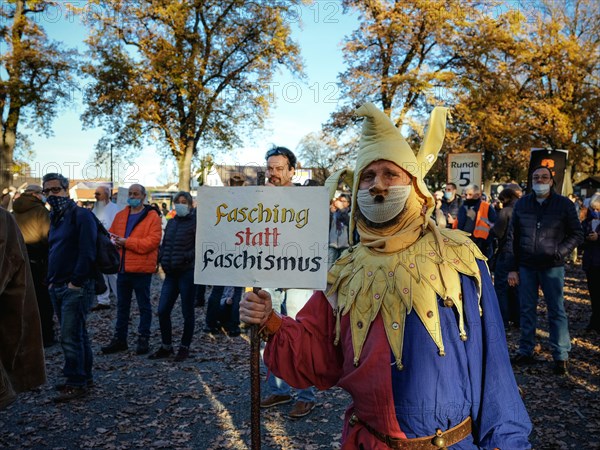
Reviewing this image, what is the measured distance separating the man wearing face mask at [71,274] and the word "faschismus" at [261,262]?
338 centimetres

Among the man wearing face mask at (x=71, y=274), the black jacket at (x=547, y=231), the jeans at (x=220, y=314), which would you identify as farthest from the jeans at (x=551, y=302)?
the man wearing face mask at (x=71, y=274)

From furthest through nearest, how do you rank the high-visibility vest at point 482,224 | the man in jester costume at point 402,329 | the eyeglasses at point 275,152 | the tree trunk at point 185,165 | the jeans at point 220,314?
the tree trunk at point 185,165, the high-visibility vest at point 482,224, the jeans at point 220,314, the eyeglasses at point 275,152, the man in jester costume at point 402,329

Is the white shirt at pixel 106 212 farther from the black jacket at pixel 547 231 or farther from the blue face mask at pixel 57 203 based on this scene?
the black jacket at pixel 547 231

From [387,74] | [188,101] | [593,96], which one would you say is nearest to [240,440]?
[188,101]

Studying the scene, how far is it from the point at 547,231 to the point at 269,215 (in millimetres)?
4464

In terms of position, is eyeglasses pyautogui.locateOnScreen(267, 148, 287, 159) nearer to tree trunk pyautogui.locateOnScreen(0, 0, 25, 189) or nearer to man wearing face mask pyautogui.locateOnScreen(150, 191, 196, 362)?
man wearing face mask pyautogui.locateOnScreen(150, 191, 196, 362)

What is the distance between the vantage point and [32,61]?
1950cm

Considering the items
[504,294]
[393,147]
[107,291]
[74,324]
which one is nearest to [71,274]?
[74,324]

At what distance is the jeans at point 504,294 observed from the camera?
7.55 m

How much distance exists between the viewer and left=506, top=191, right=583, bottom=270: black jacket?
561 cm

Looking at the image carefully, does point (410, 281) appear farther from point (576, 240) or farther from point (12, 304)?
point (576, 240)

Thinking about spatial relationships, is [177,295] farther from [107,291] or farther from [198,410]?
[107,291]

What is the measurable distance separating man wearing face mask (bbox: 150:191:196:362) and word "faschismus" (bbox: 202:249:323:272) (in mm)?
4038

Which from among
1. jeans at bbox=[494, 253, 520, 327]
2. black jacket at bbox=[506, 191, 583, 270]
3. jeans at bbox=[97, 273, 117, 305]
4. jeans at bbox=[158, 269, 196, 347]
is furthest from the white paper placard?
jeans at bbox=[97, 273, 117, 305]
